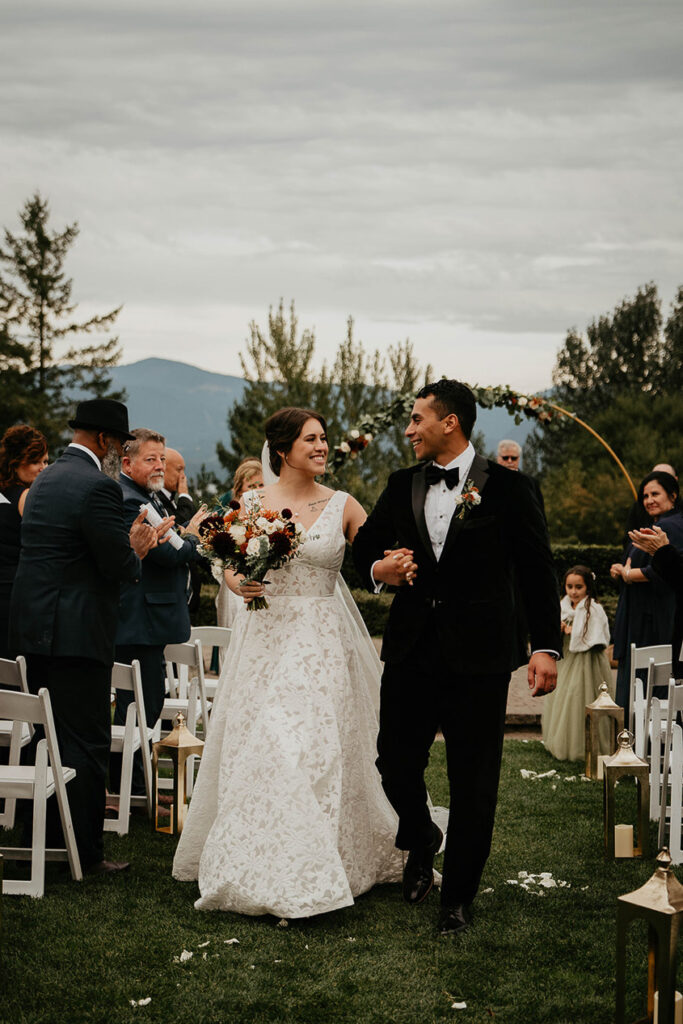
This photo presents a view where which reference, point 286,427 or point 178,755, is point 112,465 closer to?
point 178,755

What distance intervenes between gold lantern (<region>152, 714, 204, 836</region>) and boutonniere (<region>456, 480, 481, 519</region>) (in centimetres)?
231

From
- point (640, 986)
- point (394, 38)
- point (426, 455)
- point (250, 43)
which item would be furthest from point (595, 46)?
point (640, 986)

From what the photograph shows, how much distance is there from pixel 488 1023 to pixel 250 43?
883 cm

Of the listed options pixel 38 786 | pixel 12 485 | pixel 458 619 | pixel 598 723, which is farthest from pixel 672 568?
pixel 12 485

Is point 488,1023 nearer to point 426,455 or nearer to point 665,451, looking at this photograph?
point 426,455

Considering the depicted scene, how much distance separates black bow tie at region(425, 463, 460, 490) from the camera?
14.4ft

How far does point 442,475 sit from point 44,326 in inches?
1460

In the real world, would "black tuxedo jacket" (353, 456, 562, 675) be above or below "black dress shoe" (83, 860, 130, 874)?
above

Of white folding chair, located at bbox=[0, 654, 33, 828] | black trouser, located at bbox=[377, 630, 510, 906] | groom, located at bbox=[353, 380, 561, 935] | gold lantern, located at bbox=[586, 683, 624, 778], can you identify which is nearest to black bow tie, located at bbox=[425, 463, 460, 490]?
groom, located at bbox=[353, 380, 561, 935]

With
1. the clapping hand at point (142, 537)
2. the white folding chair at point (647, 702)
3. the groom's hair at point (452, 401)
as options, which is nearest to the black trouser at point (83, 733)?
the clapping hand at point (142, 537)

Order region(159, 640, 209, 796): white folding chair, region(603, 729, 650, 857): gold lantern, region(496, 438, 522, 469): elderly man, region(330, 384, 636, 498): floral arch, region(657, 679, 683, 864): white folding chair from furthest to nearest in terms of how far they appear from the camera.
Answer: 1. region(330, 384, 636, 498): floral arch
2. region(496, 438, 522, 469): elderly man
3. region(159, 640, 209, 796): white folding chair
4. region(603, 729, 650, 857): gold lantern
5. region(657, 679, 683, 864): white folding chair

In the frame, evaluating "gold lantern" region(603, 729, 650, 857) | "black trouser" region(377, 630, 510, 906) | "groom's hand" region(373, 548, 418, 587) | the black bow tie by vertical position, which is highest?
the black bow tie

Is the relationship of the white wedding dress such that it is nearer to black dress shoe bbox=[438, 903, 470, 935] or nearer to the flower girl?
black dress shoe bbox=[438, 903, 470, 935]

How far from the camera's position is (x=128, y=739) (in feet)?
18.6
